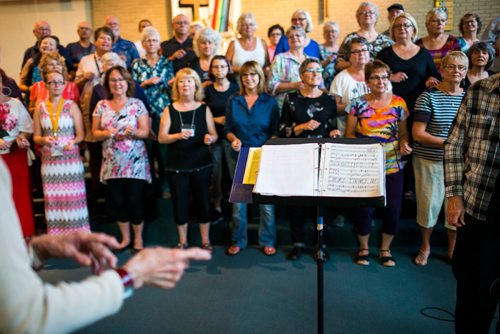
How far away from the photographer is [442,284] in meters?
3.07

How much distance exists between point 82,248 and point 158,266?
0.31m

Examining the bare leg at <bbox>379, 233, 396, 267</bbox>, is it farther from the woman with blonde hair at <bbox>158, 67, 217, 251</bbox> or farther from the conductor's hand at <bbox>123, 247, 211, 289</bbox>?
the conductor's hand at <bbox>123, 247, 211, 289</bbox>

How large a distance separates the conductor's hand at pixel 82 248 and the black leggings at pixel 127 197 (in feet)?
7.85

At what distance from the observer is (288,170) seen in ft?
6.45

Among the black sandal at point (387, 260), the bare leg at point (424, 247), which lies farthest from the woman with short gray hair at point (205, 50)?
the bare leg at point (424, 247)

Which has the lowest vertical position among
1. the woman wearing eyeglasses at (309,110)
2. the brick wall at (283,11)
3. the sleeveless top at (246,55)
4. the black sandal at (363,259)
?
the black sandal at (363,259)

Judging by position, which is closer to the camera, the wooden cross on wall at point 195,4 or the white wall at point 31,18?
the wooden cross on wall at point 195,4

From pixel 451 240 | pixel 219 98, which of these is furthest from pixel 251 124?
pixel 451 240

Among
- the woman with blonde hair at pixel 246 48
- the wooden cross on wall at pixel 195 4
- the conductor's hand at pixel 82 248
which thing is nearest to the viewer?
the conductor's hand at pixel 82 248

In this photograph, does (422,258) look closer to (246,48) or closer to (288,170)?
(288,170)

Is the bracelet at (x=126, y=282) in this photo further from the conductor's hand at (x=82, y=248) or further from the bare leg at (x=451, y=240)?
the bare leg at (x=451, y=240)

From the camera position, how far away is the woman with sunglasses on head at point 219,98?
3.79 m

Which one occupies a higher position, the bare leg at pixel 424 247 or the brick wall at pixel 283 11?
the brick wall at pixel 283 11

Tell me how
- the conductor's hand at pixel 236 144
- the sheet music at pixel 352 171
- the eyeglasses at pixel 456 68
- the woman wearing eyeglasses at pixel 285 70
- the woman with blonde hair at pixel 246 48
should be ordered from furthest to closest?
the woman with blonde hair at pixel 246 48, the woman wearing eyeglasses at pixel 285 70, the conductor's hand at pixel 236 144, the eyeglasses at pixel 456 68, the sheet music at pixel 352 171
